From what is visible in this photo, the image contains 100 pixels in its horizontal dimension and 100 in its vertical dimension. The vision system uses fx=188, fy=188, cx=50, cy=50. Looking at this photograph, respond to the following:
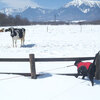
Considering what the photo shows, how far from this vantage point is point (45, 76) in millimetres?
6863

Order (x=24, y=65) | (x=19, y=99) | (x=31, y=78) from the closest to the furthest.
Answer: (x=19, y=99) < (x=31, y=78) < (x=24, y=65)

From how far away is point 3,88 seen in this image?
5.83 metres

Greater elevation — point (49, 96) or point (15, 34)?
Answer: point (15, 34)

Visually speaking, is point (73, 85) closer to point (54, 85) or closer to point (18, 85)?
point (54, 85)

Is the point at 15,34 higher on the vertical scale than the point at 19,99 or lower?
higher

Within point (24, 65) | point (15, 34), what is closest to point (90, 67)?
point (24, 65)

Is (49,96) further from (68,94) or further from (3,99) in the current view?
(3,99)

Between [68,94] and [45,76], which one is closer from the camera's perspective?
[68,94]

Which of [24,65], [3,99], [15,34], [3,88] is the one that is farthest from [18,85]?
[15,34]

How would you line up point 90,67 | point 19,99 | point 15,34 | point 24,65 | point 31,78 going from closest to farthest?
point 19,99, point 90,67, point 31,78, point 24,65, point 15,34

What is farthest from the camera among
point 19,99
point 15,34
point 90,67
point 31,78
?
point 15,34

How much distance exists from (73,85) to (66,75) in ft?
2.97

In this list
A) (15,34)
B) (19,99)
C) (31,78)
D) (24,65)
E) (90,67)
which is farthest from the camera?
(15,34)

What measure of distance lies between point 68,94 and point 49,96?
1.81 feet
